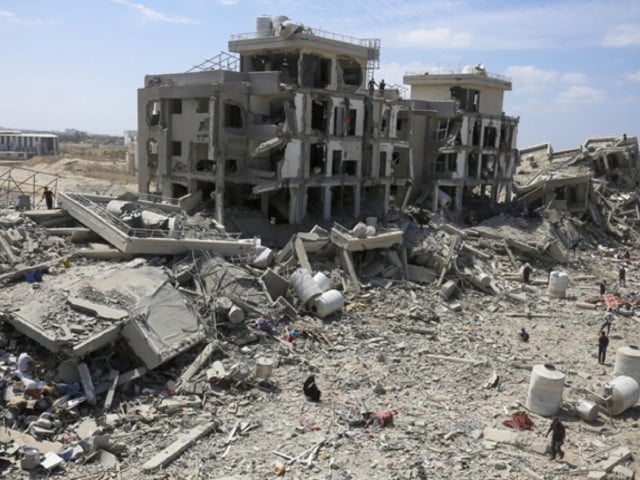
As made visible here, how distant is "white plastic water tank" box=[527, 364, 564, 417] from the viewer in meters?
14.8

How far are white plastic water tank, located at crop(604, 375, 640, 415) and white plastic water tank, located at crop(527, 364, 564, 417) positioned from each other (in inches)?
51.8

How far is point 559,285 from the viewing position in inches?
1048

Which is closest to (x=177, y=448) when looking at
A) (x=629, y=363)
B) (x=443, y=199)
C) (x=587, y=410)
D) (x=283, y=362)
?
(x=283, y=362)

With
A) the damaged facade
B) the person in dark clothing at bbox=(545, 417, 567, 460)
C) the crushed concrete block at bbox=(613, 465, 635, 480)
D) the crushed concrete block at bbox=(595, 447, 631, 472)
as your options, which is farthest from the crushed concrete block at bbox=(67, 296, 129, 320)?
the damaged facade

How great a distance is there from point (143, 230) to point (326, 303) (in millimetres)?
6573

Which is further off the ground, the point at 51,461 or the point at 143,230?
the point at 143,230

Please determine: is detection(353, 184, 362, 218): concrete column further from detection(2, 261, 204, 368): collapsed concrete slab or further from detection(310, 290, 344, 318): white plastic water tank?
detection(2, 261, 204, 368): collapsed concrete slab

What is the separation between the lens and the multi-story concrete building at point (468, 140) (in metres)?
41.8

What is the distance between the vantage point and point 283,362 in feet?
56.0

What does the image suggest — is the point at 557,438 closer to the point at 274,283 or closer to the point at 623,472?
the point at 623,472

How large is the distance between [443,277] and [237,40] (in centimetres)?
1884

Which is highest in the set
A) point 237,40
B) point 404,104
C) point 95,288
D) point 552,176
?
point 237,40

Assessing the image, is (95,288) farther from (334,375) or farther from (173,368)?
(334,375)

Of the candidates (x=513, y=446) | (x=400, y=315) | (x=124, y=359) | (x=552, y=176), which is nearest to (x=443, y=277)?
(x=400, y=315)
